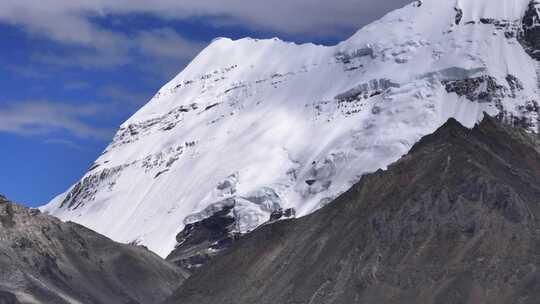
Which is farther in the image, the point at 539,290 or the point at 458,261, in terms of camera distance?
the point at 458,261

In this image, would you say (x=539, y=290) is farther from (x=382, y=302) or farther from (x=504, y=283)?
(x=382, y=302)

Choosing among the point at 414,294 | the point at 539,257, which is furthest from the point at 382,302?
the point at 539,257

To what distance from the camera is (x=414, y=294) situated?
640 ft

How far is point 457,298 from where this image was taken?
190 meters

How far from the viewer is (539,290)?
185250 millimetres

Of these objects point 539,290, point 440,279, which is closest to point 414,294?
point 440,279

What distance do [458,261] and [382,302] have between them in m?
9.79

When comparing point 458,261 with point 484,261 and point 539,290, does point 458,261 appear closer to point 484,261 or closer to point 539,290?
point 484,261

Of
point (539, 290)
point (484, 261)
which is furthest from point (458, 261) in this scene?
point (539, 290)

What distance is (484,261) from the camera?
197 metres

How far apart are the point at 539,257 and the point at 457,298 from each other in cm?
1135

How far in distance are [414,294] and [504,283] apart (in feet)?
34.0

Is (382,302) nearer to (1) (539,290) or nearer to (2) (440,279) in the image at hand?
(2) (440,279)

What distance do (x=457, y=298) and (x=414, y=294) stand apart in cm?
687
